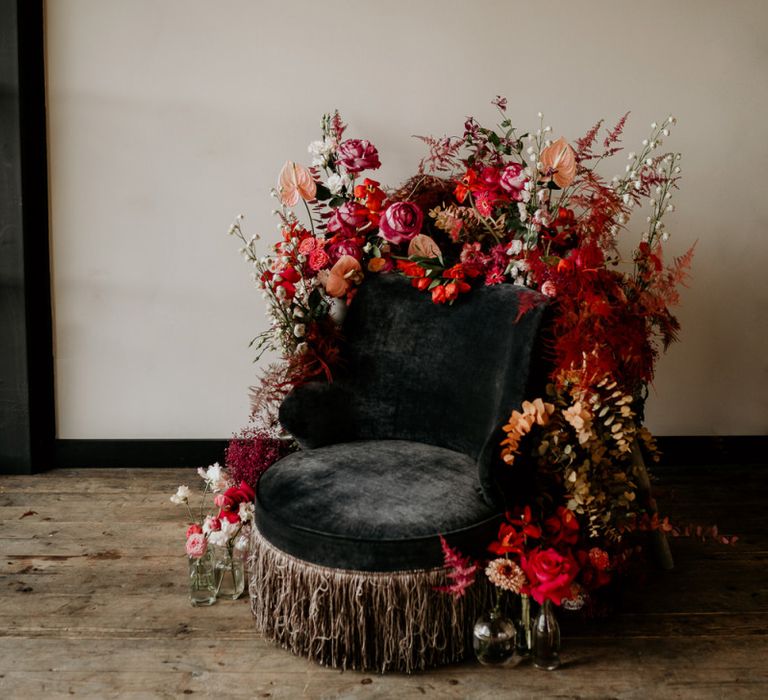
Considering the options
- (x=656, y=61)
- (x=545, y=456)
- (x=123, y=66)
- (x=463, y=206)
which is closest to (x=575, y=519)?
(x=545, y=456)

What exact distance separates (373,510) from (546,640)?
529 millimetres

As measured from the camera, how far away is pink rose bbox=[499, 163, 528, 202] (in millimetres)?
2027

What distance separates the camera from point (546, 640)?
1.74 meters

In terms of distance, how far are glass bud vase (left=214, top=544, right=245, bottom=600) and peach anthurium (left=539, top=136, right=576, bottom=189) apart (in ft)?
4.48

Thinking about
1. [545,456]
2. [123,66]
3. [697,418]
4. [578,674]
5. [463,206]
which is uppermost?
[123,66]

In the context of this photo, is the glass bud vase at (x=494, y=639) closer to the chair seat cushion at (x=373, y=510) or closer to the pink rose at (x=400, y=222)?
the chair seat cushion at (x=373, y=510)

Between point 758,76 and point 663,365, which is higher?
point 758,76

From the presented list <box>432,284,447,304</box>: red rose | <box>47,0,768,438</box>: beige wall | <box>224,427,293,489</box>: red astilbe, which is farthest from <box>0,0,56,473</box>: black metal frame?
<box>432,284,447,304</box>: red rose

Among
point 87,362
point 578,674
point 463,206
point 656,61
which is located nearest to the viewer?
point 578,674

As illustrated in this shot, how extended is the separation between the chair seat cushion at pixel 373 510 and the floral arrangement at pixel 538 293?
0.08 m

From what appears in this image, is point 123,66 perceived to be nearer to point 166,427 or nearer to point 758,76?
point 166,427

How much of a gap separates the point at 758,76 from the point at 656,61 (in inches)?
16.3

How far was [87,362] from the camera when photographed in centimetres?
304

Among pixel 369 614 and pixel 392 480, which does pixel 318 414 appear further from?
pixel 369 614
